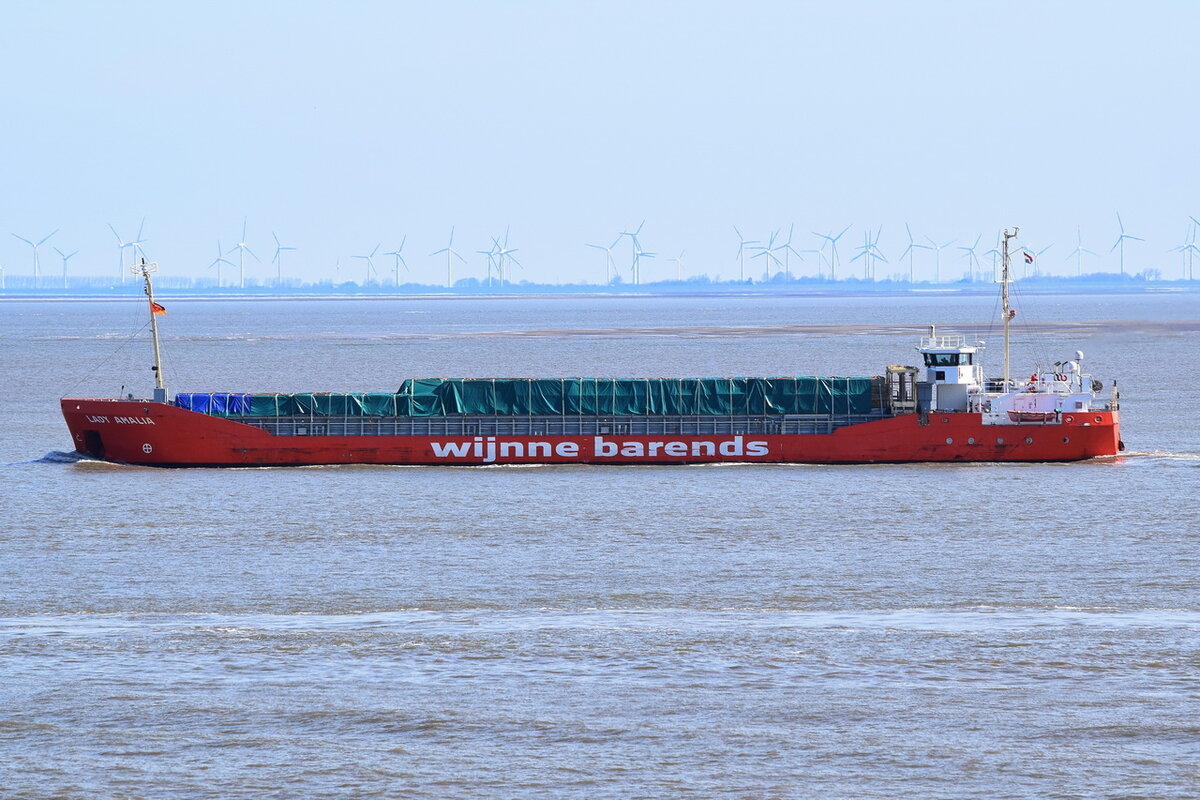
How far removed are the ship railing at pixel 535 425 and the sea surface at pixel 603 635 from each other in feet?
13.2

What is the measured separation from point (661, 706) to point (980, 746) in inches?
244

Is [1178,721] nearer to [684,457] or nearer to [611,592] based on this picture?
[611,592]

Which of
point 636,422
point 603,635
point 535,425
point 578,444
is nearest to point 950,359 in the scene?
point 636,422

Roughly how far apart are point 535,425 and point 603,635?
34.5m

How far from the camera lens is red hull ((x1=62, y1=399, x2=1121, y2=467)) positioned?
68312 millimetres

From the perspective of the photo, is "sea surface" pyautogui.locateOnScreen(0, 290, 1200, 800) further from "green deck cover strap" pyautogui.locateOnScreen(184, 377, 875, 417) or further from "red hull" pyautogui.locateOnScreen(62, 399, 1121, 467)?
"green deck cover strap" pyautogui.locateOnScreen(184, 377, 875, 417)

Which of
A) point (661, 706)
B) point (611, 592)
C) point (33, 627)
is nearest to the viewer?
point (661, 706)

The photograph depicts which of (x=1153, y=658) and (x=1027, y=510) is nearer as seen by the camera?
(x=1153, y=658)

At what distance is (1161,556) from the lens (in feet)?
152

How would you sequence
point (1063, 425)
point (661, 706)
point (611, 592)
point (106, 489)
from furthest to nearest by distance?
point (1063, 425) → point (106, 489) → point (611, 592) → point (661, 706)

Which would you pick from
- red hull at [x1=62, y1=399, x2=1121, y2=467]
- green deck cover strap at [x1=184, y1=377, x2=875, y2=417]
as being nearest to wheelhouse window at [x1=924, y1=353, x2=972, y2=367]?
red hull at [x1=62, y1=399, x2=1121, y2=467]

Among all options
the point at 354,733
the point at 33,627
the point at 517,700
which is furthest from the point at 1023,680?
the point at 33,627

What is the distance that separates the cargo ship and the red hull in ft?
0.20

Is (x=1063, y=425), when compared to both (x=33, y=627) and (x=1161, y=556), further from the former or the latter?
(x=33, y=627)
